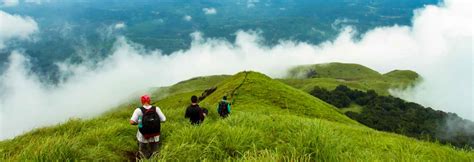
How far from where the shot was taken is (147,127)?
13109mm

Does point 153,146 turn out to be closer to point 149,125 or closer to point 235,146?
point 149,125

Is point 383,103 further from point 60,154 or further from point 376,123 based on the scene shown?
point 60,154

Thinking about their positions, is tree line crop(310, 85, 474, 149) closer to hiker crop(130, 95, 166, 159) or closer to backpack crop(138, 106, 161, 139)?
hiker crop(130, 95, 166, 159)

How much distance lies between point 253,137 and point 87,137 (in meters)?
5.43

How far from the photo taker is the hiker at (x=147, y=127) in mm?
13133

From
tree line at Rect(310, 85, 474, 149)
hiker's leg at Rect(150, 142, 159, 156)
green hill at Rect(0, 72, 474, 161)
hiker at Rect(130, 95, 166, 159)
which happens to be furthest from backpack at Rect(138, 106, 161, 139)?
tree line at Rect(310, 85, 474, 149)

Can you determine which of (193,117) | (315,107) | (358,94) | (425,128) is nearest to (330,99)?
(358,94)

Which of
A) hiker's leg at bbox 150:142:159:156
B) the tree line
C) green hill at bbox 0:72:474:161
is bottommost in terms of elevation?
the tree line

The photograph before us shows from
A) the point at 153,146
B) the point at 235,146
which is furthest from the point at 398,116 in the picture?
the point at 235,146

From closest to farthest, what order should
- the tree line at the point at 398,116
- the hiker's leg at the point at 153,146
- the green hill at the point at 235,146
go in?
the green hill at the point at 235,146 < the hiker's leg at the point at 153,146 < the tree line at the point at 398,116

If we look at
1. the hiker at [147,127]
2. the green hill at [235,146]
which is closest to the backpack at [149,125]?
the hiker at [147,127]

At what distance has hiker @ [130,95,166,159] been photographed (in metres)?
13.1

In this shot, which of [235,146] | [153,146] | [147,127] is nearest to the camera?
[235,146]

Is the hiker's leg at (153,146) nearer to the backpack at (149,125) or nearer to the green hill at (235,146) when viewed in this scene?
the backpack at (149,125)
